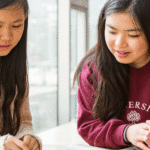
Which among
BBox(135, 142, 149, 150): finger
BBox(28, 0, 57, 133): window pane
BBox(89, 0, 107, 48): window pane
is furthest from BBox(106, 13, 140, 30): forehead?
BBox(89, 0, 107, 48): window pane

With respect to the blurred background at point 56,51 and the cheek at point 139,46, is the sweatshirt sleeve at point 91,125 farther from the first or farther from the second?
the blurred background at point 56,51

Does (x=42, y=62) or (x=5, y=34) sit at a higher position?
(x=5, y=34)

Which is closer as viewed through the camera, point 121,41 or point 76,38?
point 121,41

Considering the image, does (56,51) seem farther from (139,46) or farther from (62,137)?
(139,46)

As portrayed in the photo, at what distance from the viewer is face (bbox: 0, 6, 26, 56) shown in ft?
2.24

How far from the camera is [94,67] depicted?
0.99 meters

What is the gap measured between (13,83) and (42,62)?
4.65 ft

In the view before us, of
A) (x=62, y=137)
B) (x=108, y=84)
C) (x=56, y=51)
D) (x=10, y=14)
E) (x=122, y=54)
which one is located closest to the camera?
(x=10, y=14)

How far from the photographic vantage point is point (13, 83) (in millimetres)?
926

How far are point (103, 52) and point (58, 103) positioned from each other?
1.86 meters

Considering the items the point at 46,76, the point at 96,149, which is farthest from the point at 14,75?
the point at 46,76

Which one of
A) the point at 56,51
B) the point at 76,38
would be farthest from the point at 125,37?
the point at 76,38

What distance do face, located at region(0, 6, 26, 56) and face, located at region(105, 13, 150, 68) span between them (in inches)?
12.1

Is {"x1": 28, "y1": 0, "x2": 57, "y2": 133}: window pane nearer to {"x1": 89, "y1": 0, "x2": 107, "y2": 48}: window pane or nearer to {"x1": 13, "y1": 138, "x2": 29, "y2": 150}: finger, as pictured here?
{"x1": 89, "y1": 0, "x2": 107, "y2": 48}: window pane
